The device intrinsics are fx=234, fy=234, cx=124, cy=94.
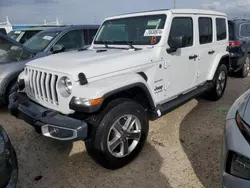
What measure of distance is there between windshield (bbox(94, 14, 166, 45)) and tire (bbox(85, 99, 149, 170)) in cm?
114

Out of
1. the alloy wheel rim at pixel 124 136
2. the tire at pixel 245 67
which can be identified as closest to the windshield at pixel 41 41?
the alloy wheel rim at pixel 124 136

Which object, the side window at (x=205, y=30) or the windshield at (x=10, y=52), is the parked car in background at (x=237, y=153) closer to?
the side window at (x=205, y=30)

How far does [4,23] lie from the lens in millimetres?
14328

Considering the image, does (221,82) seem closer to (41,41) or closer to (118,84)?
(118,84)

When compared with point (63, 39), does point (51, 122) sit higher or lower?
lower

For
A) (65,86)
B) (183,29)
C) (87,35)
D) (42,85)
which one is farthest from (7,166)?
(87,35)

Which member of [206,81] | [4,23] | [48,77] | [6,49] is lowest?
[206,81]

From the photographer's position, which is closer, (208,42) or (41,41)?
(208,42)

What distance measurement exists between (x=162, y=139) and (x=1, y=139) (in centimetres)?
230

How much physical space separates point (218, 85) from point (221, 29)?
123cm

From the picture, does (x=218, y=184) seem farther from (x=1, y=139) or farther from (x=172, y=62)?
(x=1, y=139)

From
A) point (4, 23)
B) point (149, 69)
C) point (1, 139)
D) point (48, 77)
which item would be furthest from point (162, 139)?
point (4, 23)

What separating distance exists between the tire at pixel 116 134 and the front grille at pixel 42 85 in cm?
57

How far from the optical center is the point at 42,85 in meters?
2.93
